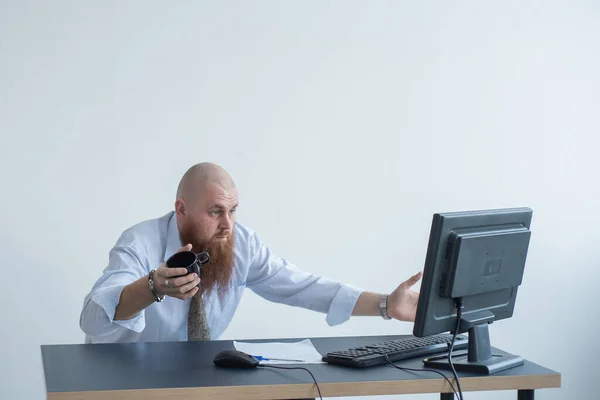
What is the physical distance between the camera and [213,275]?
290 cm

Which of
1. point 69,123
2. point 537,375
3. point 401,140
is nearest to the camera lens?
point 537,375

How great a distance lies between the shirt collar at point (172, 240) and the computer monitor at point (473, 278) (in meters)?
1.06

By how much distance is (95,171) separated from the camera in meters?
3.67

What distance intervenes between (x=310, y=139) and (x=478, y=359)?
2.02 m

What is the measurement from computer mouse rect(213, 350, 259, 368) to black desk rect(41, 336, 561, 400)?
23 millimetres

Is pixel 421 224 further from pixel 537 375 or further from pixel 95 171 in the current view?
pixel 537 375

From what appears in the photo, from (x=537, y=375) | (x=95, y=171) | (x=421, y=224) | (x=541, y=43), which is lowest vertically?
(x=537, y=375)

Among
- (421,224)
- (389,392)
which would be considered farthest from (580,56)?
(389,392)

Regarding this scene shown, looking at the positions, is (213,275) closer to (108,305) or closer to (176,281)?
(108,305)

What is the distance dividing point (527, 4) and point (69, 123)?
247 centimetres

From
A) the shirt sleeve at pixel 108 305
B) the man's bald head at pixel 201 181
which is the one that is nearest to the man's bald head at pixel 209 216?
the man's bald head at pixel 201 181

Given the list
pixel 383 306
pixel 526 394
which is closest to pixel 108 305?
pixel 383 306

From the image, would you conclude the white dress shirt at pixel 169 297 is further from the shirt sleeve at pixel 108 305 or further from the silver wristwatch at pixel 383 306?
the silver wristwatch at pixel 383 306

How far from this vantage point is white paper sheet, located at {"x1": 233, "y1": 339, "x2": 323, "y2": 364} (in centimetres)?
224
